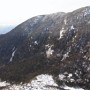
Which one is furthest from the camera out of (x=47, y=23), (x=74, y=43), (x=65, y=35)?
(x=47, y=23)

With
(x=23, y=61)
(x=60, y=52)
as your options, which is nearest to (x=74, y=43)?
(x=60, y=52)

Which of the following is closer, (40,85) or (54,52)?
(40,85)

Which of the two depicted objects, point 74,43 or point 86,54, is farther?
point 74,43

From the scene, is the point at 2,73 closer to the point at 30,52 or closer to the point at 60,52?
the point at 30,52

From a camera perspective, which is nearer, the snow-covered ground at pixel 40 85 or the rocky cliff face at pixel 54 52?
the snow-covered ground at pixel 40 85

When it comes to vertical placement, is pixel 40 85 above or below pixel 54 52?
below

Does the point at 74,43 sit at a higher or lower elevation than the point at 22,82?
higher

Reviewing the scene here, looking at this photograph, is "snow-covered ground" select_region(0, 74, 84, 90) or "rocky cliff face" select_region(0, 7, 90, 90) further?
"rocky cliff face" select_region(0, 7, 90, 90)

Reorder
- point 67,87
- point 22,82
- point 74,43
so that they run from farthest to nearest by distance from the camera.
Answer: point 74,43 → point 22,82 → point 67,87
